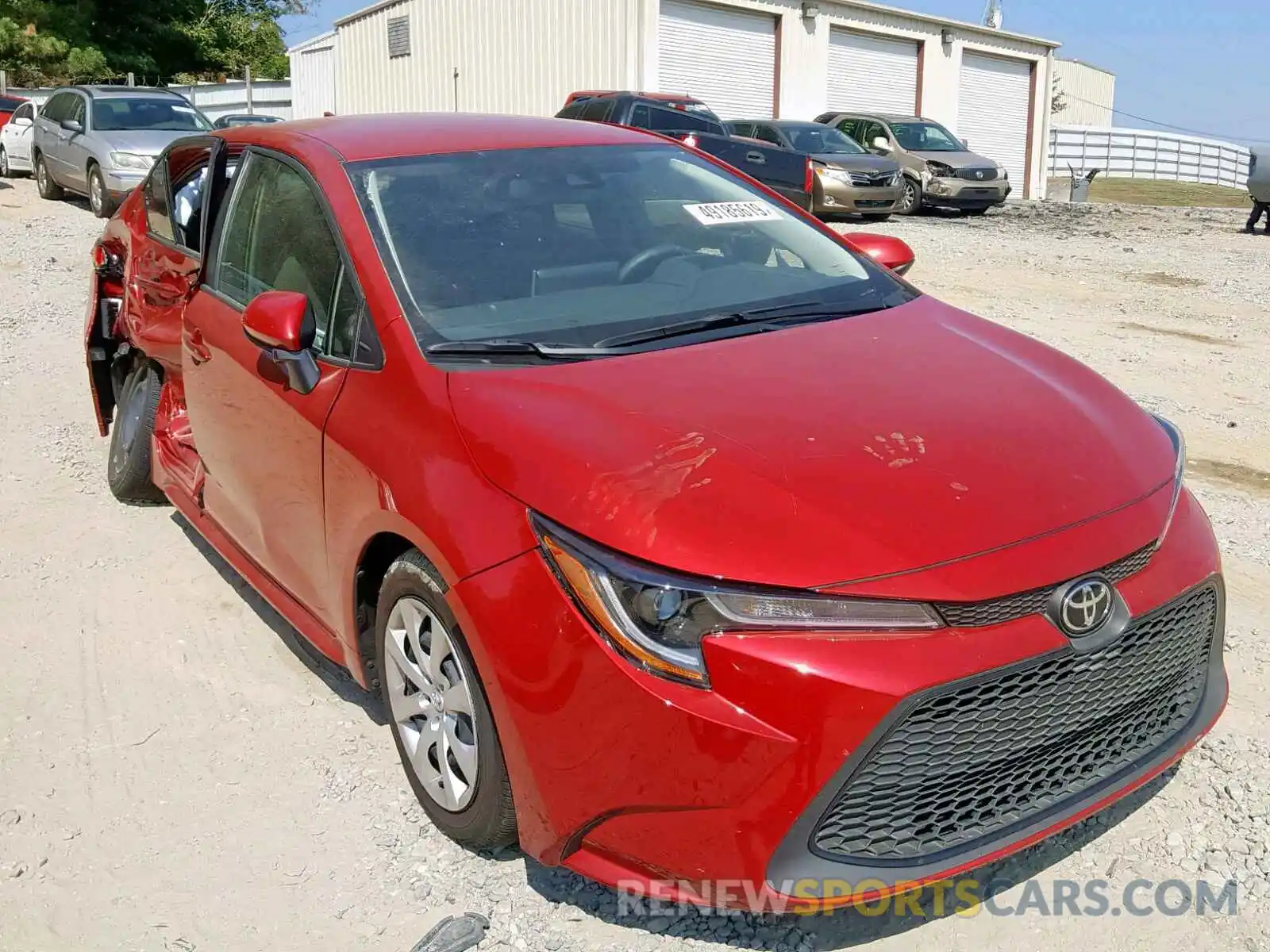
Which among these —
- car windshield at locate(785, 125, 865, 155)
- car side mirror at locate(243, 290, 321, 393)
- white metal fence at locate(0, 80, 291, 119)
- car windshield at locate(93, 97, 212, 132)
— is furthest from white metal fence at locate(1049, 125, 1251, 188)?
car side mirror at locate(243, 290, 321, 393)

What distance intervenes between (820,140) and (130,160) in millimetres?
10028

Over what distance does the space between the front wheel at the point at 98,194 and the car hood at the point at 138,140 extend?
1.27 feet

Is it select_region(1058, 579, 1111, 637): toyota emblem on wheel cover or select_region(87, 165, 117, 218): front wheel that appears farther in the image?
select_region(87, 165, 117, 218): front wheel

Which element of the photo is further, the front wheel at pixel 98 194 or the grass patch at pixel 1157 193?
the grass patch at pixel 1157 193

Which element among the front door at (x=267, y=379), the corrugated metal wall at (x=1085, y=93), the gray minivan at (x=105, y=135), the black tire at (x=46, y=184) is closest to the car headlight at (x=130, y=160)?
the gray minivan at (x=105, y=135)

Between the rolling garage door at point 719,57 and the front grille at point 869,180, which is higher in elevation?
the rolling garage door at point 719,57

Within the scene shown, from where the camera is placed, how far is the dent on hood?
232 cm

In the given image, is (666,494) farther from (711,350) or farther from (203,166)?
(203,166)

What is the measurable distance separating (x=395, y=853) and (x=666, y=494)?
4.06ft

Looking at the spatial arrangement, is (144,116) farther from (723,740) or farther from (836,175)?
(723,740)

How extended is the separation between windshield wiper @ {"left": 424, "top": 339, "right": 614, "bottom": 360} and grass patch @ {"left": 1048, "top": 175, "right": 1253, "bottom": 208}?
989 inches

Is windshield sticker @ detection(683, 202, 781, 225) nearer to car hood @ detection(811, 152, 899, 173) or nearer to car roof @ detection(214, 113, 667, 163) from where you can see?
car roof @ detection(214, 113, 667, 163)

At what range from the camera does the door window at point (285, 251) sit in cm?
325

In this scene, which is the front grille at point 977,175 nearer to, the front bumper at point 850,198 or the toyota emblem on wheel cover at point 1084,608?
the front bumper at point 850,198
